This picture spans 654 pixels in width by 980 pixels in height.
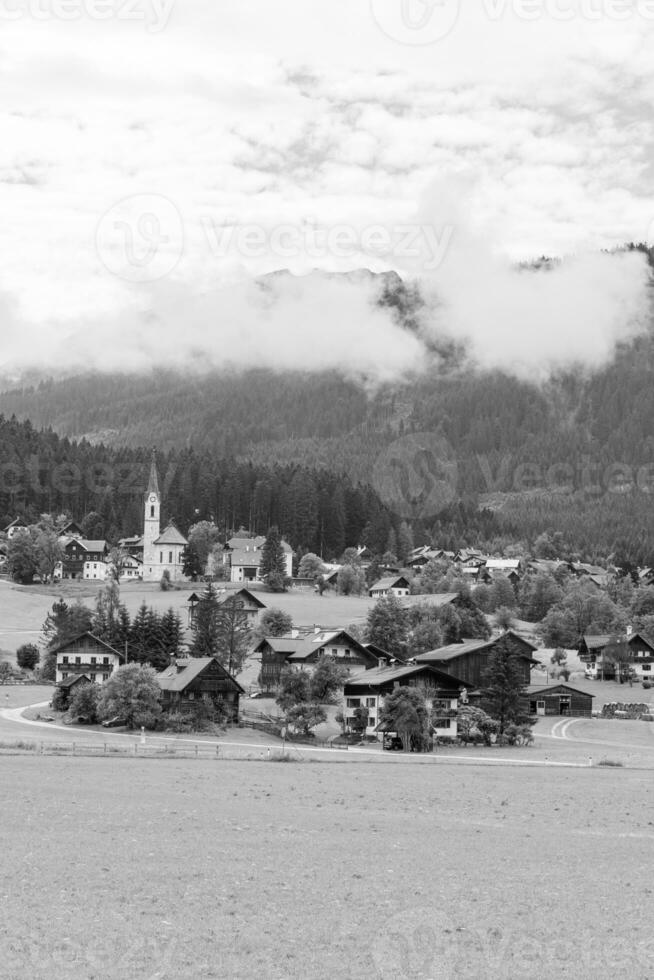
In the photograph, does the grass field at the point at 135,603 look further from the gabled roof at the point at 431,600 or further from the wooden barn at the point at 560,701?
the wooden barn at the point at 560,701

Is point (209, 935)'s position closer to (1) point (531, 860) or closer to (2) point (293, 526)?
(1) point (531, 860)

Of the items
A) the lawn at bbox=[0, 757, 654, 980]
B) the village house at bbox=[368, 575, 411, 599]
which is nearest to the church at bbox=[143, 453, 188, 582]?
the village house at bbox=[368, 575, 411, 599]

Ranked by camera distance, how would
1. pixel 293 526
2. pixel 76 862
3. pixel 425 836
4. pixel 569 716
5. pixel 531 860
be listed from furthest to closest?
pixel 293 526, pixel 569 716, pixel 425 836, pixel 531 860, pixel 76 862

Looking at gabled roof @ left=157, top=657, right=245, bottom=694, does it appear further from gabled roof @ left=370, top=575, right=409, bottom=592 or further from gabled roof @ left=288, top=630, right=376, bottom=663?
gabled roof @ left=370, top=575, right=409, bottom=592

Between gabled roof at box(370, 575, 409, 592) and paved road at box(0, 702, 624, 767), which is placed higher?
gabled roof at box(370, 575, 409, 592)

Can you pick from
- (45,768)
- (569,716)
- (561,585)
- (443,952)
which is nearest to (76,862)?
(443,952)

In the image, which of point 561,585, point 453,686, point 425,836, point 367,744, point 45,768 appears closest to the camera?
point 425,836
